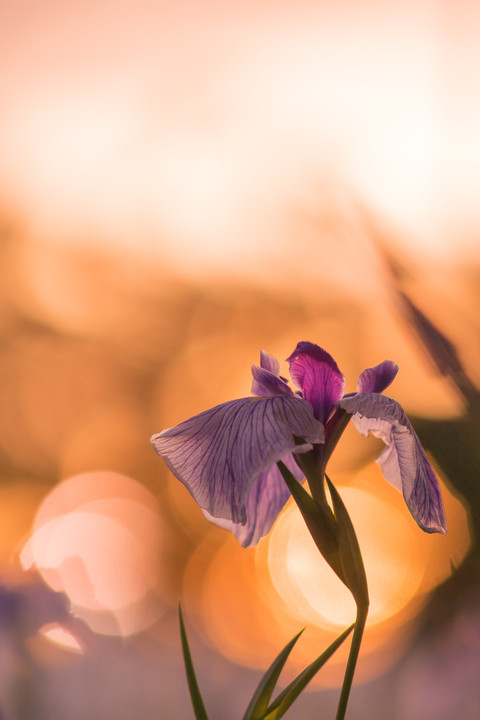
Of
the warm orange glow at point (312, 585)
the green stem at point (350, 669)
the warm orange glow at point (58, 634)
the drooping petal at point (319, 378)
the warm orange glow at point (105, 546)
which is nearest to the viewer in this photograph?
the green stem at point (350, 669)

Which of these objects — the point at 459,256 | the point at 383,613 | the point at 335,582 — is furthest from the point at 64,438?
the point at 459,256

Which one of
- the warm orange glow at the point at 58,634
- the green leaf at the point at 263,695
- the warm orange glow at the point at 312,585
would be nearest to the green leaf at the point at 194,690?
the green leaf at the point at 263,695

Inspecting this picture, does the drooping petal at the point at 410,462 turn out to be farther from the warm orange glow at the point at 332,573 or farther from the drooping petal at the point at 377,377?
the warm orange glow at the point at 332,573

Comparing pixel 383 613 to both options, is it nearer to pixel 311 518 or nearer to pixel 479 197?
pixel 479 197

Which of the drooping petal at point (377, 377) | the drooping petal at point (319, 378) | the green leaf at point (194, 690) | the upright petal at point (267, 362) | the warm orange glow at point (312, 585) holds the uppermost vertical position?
the upright petal at point (267, 362)

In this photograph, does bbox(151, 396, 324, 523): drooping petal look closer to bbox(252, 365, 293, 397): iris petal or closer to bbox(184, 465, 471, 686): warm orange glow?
bbox(252, 365, 293, 397): iris petal

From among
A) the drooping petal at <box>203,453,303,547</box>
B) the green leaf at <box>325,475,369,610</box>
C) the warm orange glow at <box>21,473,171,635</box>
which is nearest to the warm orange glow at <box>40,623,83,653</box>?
the warm orange glow at <box>21,473,171,635</box>

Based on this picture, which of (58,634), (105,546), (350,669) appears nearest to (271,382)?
(350,669)

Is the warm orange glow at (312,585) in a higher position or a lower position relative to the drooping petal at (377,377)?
lower
